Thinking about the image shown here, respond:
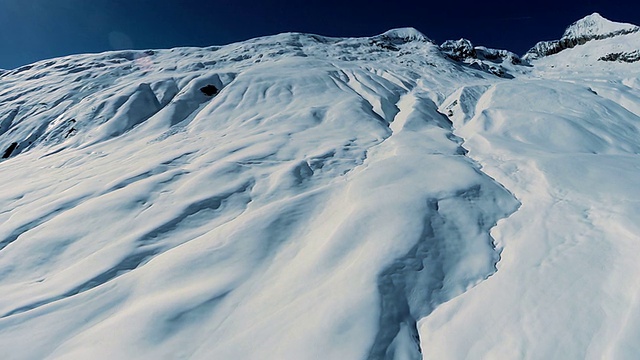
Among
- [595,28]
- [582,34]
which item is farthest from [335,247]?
[595,28]

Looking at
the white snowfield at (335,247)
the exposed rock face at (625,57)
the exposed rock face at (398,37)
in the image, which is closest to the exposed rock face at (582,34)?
the exposed rock face at (625,57)

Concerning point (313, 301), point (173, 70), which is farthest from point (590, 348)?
point (173, 70)

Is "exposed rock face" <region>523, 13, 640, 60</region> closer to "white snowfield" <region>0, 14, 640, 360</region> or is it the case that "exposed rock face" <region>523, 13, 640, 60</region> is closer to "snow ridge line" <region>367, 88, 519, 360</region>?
"white snowfield" <region>0, 14, 640, 360</region>

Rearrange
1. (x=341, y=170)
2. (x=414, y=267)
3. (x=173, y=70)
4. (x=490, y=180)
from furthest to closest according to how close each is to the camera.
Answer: (x=173, y=70) → (x=341, y=170) → (x=490, y=180) → (x=414, y=267)

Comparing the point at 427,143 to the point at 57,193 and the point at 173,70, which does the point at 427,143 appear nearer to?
the point at 57,193

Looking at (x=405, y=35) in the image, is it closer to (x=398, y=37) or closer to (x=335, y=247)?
(x=398, y=37)

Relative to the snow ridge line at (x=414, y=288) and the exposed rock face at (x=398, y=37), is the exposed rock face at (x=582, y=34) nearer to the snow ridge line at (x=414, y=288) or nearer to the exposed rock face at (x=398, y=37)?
the exposed rock face at (x=398, y=37)

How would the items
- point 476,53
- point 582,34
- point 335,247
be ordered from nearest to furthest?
1. point 335,247
2. point 476,53
3. point 582,34
